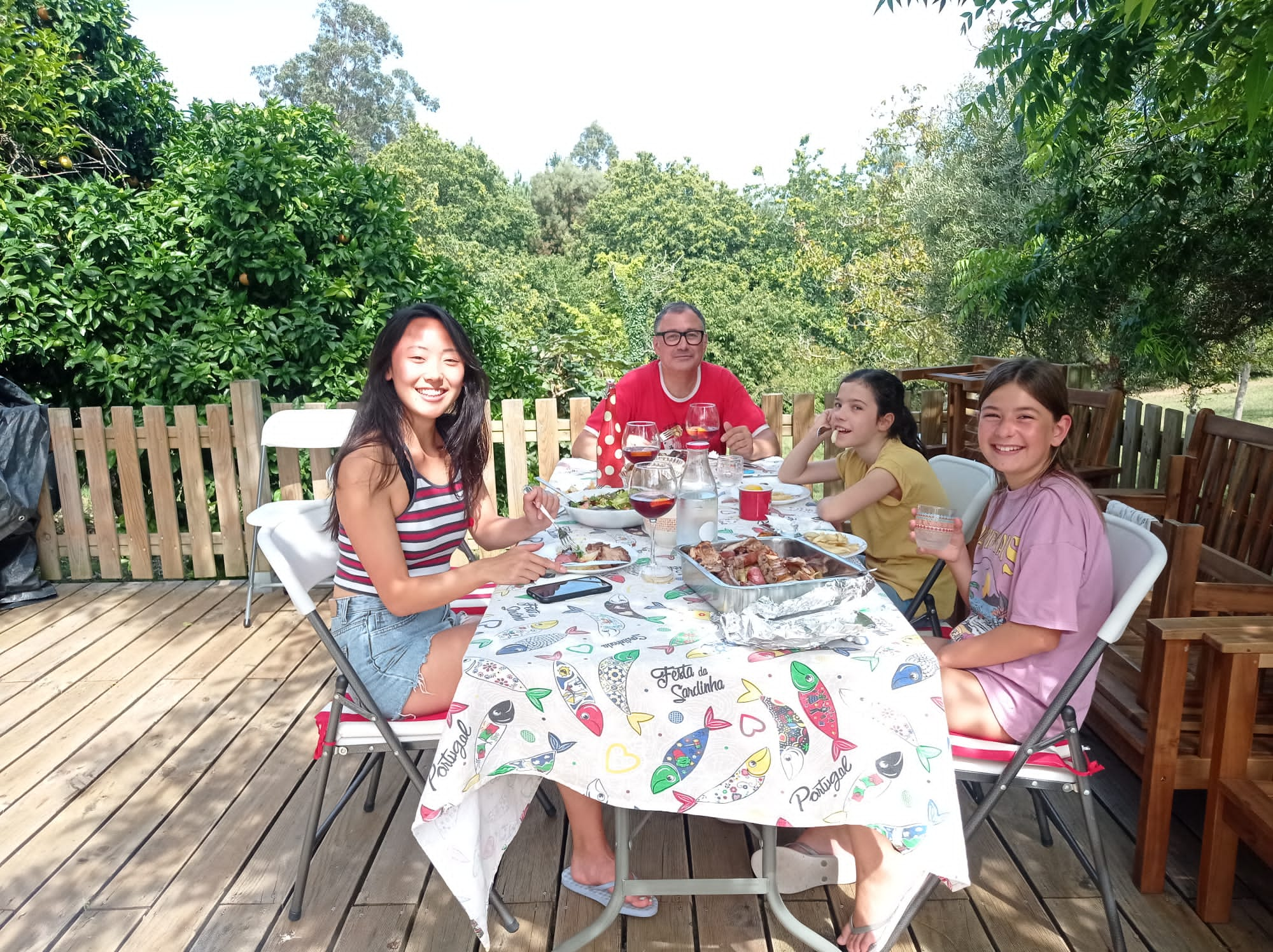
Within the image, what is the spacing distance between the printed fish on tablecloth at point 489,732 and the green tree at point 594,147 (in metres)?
50.3

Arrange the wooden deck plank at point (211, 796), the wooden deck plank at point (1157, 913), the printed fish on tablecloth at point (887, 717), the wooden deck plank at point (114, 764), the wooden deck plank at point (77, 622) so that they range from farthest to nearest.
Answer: the wooden deck plank at point (77, 622)
the wooden deck plank at point (114, 764)
the wooden deck plank at point (211, 796)
the wooden deck plank at point (1157, 913)
the printed fish on tablecloth at point (887, 717)

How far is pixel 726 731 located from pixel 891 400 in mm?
1740

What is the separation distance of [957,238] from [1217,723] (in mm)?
11579

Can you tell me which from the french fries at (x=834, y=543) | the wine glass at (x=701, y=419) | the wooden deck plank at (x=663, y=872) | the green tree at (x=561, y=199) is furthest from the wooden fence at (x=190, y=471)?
the green tree at (x=561, y=199)

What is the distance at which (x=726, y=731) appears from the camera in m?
1.61

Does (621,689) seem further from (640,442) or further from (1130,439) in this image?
(1130,439)

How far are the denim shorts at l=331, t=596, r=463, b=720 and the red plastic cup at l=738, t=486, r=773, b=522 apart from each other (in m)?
0.97

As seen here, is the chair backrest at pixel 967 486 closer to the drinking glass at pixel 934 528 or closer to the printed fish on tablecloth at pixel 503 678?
the drinking glass at pixel 934 528

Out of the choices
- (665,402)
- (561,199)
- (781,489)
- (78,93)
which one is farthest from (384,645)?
(561,199)

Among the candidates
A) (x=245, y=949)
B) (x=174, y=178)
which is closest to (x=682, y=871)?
(x=245, y=949)

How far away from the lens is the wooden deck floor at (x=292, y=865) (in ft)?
7.47

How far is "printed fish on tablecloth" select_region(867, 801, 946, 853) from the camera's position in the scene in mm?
1607

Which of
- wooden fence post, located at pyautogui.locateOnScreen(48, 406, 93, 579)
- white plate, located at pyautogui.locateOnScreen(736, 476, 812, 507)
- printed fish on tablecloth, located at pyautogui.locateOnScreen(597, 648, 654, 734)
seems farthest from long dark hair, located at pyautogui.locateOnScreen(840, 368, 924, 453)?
wooden fence post, located at pyautogui.locateOnScreen(48, 406, 93, 579)

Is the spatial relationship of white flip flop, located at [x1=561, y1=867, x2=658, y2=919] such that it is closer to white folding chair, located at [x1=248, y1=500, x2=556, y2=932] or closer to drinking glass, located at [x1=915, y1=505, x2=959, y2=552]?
white folding chair, located at [x1=248, y1=500, x2=556, y2=932]
